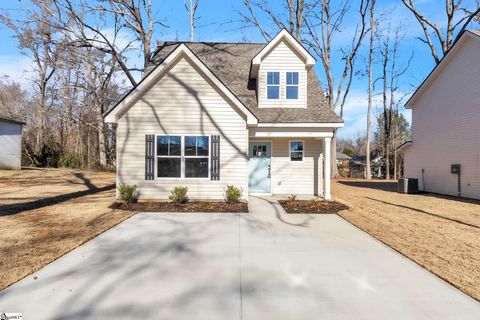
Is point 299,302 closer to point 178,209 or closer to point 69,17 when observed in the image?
point 178,209

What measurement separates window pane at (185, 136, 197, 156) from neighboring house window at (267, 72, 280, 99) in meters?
4.22

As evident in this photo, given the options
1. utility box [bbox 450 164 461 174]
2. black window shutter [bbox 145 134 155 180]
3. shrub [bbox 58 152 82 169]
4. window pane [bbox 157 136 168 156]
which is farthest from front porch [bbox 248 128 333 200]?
shrub [bbox 58 152 82 169]

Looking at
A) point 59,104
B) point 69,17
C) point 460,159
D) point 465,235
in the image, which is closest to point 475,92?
point 460,159

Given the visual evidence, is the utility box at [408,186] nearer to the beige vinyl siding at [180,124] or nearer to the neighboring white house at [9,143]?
the beige vinyl siding at [180,124]

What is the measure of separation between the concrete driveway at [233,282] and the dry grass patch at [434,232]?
1.13 ft

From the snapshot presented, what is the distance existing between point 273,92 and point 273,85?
0.29 meters

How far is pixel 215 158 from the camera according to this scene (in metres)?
11.2

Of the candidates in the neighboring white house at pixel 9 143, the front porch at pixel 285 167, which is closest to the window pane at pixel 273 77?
the front porch at pixel 285 167

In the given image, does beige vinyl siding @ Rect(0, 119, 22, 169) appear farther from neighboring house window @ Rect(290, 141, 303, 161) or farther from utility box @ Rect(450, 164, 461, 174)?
utility box @ Rect(450, 164, 461, 174)

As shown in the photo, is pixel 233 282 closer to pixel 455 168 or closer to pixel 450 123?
pixel 455 168

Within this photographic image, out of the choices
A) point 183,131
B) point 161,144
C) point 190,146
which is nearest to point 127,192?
point 161,144

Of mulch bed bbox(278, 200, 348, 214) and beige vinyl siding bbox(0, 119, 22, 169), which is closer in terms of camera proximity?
mulch bed bbox(278, 200, 348, 214)

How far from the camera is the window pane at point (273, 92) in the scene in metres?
13.5

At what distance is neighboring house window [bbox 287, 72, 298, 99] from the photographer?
13.5 metres
